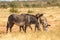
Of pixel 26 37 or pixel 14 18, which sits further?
pixel 14 18

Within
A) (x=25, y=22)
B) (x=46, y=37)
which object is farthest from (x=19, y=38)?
(x=25, y=22)

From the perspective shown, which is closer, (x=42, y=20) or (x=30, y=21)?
(x=30, y=21)

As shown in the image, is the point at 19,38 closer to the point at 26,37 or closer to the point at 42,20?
the point at 26,37

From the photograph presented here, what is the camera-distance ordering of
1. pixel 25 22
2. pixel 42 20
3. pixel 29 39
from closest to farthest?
pixel 29 39, pixel 25 22, pixel 42 20

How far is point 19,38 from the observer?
12031 millimetres

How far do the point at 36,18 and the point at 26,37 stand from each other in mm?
4848

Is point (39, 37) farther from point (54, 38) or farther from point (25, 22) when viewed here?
point (25, 22)

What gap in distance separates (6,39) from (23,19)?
5.07 meters

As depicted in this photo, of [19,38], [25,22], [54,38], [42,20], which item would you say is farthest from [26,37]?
[42,20]

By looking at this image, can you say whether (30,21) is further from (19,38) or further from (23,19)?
(19,38)

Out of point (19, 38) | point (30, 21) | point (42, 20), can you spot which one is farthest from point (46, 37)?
point (42, 20)

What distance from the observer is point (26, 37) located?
40.0ft

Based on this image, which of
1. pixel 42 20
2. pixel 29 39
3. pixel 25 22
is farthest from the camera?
pixel 42 20

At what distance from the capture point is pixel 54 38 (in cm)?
1192
